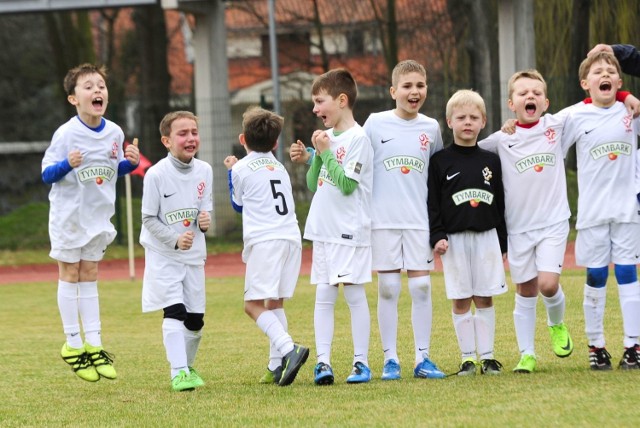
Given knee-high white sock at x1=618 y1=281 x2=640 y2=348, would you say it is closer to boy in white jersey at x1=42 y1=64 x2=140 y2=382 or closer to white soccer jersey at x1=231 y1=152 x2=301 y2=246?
white soccer jersey at x1=231 y1=152 x2=301 y2=246

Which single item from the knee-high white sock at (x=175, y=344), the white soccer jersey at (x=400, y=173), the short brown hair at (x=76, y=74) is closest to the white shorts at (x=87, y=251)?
the short brown hair at (x=76, y=74)

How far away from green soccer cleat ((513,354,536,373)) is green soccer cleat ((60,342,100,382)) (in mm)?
2808

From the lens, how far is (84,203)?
8.34m

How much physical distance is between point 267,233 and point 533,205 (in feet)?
5.57

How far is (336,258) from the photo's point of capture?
7480mm

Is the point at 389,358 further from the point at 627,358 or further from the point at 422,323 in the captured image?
the point at 627,358

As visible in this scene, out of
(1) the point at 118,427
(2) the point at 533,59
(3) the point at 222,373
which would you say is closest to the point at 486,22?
(2) the point at 533,59

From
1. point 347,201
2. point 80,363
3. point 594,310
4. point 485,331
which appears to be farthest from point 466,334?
point 80,363

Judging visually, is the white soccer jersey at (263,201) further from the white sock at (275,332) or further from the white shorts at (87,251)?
the white shorts at (87,251)

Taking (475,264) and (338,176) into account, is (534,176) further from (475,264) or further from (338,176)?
(338,176)

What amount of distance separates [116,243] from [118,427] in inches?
698

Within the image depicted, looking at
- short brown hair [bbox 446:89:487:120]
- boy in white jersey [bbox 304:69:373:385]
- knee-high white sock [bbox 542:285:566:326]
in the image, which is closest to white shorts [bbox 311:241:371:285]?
boy in white jersey [bbox 304:69:373:385]

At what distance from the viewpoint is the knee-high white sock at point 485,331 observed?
766cm

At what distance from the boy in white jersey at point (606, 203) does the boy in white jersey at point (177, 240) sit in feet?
8.02
